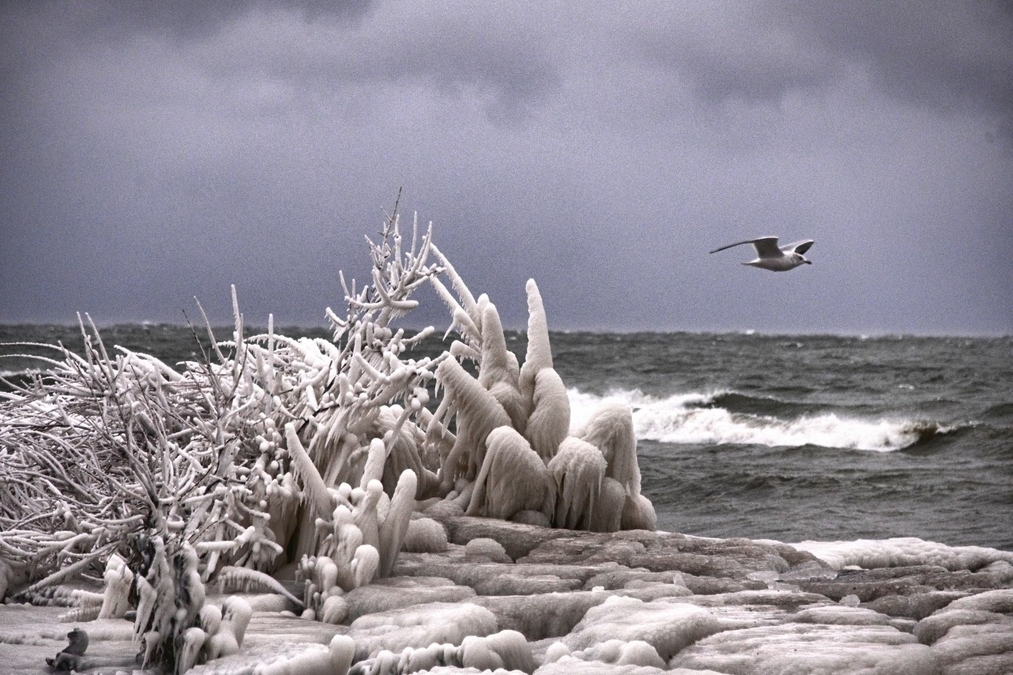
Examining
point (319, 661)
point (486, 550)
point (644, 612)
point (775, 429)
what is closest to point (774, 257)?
point (486, 550)

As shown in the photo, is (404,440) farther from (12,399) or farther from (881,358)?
(881,358)

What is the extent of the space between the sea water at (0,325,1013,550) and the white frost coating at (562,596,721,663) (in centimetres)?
296

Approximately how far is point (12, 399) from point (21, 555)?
1733mm

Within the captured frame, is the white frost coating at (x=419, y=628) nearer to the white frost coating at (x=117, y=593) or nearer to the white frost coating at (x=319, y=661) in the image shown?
the white frost coating at (x=319, y=661)

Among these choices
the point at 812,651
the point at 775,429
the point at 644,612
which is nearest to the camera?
the point at 812,651

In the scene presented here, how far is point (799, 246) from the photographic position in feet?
43.0

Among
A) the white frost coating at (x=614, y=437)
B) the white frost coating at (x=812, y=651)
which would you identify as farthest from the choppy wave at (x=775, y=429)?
the white frost coating at (x=812, y=651)

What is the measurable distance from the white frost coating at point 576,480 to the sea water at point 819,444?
0.64 meters

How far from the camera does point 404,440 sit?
8.11 m

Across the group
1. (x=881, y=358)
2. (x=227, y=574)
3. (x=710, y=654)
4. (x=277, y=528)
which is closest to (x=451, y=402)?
(x=277, y=528)

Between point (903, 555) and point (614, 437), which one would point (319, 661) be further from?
point (903, 555)

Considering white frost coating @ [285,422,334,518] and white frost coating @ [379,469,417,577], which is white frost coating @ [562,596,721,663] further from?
white frost coating @ [285,422,334,518]

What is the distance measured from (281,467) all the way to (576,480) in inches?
82.9

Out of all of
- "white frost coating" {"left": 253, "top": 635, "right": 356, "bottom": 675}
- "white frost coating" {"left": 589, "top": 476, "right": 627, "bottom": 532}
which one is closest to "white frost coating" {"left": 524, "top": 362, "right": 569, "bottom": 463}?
"white frost coating" {"left": 589, "top": 476, "right": 627, "bottom": 532}
